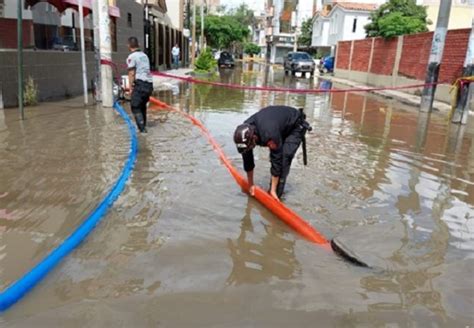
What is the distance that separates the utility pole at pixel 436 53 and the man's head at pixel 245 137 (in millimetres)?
10640

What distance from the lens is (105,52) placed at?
36.0 ft

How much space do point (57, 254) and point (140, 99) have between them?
17.5 ft

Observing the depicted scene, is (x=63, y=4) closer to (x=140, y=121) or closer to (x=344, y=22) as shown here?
(x=140, y=121)

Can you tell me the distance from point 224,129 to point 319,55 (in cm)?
4633

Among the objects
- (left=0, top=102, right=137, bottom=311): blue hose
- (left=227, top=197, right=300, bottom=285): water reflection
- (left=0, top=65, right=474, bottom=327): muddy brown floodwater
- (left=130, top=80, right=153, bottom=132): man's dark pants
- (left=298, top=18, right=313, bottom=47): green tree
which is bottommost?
(left=227, top=197, right=300, bottom=285): water reflection

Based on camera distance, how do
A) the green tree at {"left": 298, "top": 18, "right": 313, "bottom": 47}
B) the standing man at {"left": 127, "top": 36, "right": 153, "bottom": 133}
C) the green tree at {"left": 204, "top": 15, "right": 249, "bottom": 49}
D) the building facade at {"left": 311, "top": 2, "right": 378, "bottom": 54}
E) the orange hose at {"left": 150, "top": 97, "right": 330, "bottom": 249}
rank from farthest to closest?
the green tree at {"left": 204, "top": 15, "right": 249, "bottom": 49}, the green tree at {"left": 298, "top": 18, "right": 313, "bottom": 47}, the building facade at {"left": 311, "top": 2, "right": 378, "bottom": 54}, the standing man at {"left": 127, "top": 36, "right": 153, "bottom": 133}, the orange hose at {"left": 150, "top": 97, "right": 330, "bottom": 249}

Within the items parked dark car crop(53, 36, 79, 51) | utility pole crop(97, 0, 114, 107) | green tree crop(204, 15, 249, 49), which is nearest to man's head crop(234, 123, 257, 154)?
utility pole crop(97, 0, 114, 107)

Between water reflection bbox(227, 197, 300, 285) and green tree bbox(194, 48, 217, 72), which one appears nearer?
water reflection bbox(227, 197, 300, 285)

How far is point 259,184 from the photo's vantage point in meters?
5.83

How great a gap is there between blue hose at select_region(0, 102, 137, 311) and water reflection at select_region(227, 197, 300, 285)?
4.14 ft

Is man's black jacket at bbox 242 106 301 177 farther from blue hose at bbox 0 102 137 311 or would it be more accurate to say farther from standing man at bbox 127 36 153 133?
standing man at bbox 127 36 153 133

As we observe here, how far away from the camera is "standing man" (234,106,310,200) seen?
14.1 ft

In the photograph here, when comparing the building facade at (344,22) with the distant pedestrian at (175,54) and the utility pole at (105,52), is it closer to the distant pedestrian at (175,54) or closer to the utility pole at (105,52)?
the distant pedestrian at (175,54)

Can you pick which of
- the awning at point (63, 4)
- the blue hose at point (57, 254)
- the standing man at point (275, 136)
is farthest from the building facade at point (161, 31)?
the standing man at point (275, 136)
